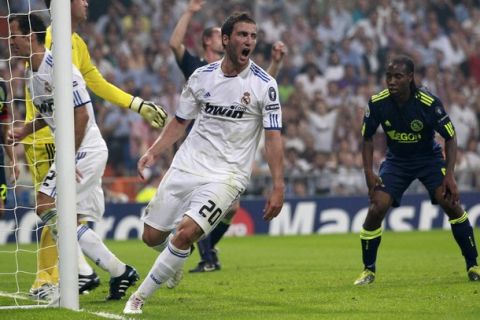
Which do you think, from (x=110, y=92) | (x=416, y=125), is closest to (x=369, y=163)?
(x=416, y=125)

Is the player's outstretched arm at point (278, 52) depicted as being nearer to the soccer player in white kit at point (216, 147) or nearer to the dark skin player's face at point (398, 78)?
the dark skin player's face at point (398, 78)


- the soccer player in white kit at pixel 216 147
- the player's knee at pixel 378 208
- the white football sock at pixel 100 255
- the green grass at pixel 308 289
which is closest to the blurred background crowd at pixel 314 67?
the green grass at pixel 308 289

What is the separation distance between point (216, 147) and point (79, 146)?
1.29m

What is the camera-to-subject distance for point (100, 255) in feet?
28.5

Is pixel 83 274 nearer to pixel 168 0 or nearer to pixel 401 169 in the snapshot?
pixel 401 169

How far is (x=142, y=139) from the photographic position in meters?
20.8

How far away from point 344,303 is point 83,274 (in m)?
2.32

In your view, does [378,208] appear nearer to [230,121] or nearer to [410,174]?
[410,174]

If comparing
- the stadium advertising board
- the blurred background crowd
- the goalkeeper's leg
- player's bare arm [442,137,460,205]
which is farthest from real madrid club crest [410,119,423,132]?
the blurred background crowd

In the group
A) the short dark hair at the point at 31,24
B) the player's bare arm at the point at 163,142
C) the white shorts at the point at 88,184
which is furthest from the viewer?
the white shorts at the point at 88,184

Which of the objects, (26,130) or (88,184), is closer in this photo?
(88,184)

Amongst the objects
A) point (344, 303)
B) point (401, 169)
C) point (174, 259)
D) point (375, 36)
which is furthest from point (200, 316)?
point (375, 36)

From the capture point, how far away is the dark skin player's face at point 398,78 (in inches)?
388

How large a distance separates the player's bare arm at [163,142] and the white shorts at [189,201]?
0.68 ft
